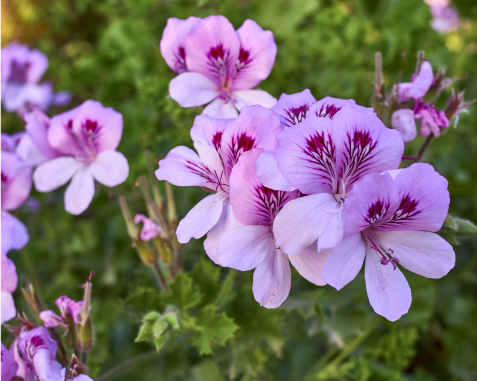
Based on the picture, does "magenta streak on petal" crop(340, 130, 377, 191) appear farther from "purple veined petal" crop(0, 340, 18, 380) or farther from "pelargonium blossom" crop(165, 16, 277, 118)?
"purple veined petal" crop(0, 340, 18, 380)

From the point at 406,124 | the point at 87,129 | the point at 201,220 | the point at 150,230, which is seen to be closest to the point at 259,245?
the point at 201,220

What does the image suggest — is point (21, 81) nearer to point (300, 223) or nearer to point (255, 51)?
point (255, 51)

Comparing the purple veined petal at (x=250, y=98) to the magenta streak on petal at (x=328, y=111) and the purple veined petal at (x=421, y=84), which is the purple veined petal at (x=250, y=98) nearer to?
the magenta streak on petal at (x=328, y=111)

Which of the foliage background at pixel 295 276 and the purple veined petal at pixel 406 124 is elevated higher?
the purple veined petal at pixel 406 124

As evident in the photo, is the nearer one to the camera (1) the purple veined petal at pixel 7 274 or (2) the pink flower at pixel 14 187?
(1) the purple veined petal at pixel 7 274

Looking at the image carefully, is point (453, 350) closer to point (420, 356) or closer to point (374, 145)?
point (420, 356)

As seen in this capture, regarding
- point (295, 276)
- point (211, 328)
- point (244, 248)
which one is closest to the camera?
point (244, 248)

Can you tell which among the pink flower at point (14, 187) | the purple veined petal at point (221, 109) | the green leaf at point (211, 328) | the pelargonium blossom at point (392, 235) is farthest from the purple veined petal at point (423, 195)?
the pink flower at point (14, 187)
